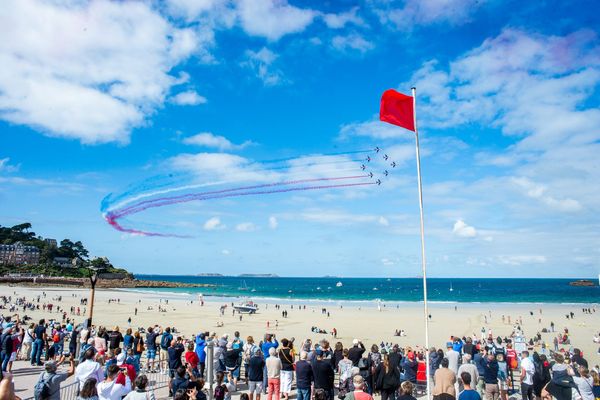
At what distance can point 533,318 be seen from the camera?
51.1 meters

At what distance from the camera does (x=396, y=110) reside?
10.9 meters

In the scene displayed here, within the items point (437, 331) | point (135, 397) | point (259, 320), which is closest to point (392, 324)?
point (437, 331)

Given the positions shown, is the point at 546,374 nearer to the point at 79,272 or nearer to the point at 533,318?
the point at 533,318

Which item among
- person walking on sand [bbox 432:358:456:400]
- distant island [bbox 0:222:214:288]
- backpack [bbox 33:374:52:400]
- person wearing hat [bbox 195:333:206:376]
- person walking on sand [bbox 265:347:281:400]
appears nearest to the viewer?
backpack [bbox 33:374:52:400]

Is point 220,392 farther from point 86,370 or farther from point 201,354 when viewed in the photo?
point 201,354

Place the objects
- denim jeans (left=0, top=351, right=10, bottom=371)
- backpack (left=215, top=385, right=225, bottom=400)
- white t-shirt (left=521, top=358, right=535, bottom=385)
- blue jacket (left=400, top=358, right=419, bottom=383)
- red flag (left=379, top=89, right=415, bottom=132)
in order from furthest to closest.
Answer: denim jeans (left=0, top=351, right=10, bottom=371), blue jacket (left=400, top=358, right=419, bottom=383), red flag (left=379, top=89, right=415, bottom=132), white t-shirt (left=521, top=358, right=535, bottom=385), backpack (left=215, top=385, right=225, bottom=400)

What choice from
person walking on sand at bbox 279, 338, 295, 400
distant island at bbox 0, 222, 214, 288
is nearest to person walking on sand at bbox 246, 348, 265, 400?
person walking on sand at bbox 279, 338, 295, 400

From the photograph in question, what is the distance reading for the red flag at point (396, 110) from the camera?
1081 cm

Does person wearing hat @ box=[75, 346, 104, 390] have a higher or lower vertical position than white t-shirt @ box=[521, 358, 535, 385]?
higher

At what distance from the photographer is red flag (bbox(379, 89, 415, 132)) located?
35.5ft

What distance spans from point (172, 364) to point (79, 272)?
158816mm

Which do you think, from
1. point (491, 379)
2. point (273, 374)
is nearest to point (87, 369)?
point (273, 374)

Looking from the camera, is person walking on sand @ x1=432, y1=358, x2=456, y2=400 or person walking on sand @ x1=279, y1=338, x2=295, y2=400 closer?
person walking on sand @ x1=432, y1=358, x2=456, y2=400

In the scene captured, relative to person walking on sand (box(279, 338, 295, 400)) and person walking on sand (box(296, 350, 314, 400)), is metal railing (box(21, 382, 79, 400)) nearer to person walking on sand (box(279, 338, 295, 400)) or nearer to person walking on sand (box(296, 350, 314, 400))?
person walking on sand (box(279, 338, 295, 400))
